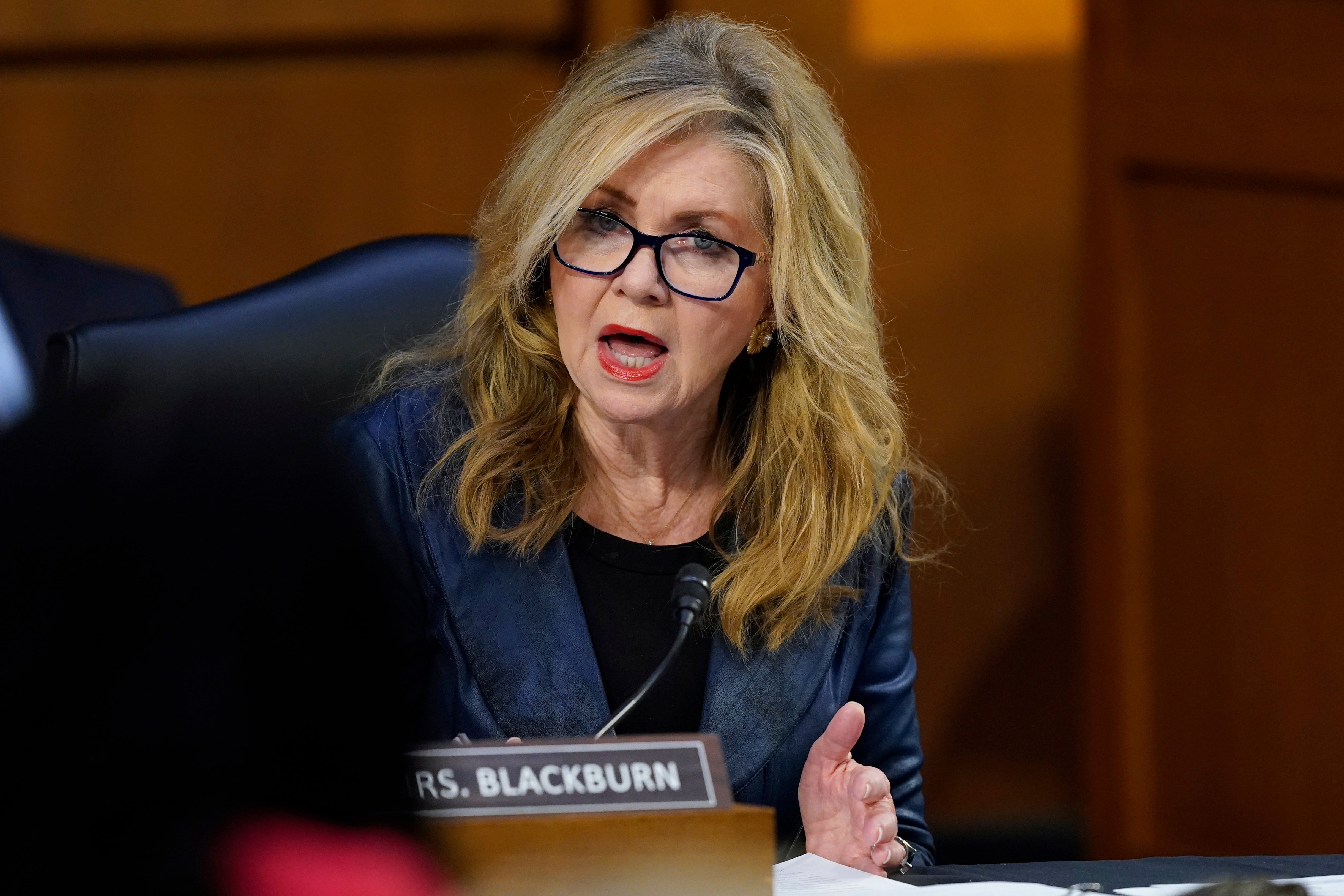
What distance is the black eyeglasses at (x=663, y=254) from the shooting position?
1315mm

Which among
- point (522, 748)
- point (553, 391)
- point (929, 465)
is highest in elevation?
point (553, 391)

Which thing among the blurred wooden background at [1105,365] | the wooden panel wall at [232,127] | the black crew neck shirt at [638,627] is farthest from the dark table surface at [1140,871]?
the wooden panel wall at [232,127]

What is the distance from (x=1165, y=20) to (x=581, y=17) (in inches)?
39.7

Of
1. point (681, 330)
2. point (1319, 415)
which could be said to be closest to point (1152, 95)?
point (1319, 415)

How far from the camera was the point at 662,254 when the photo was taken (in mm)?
1319

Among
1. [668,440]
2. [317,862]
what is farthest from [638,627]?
[317,862]

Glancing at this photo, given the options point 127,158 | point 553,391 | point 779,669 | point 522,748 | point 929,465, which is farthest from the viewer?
point 929,465

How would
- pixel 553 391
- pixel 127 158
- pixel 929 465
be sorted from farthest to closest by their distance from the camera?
pixel 929 465
pixel 127 158
pixel 553 391

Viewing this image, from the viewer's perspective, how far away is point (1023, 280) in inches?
94.9

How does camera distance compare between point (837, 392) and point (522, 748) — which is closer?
point (522, 748)

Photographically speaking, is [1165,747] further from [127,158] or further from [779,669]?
[127,158]

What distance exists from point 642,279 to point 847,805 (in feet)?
1.70

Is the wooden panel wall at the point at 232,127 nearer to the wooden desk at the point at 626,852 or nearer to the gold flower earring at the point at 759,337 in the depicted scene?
the gold flower earring at the point at 759,337

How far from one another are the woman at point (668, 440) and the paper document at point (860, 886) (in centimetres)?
23
